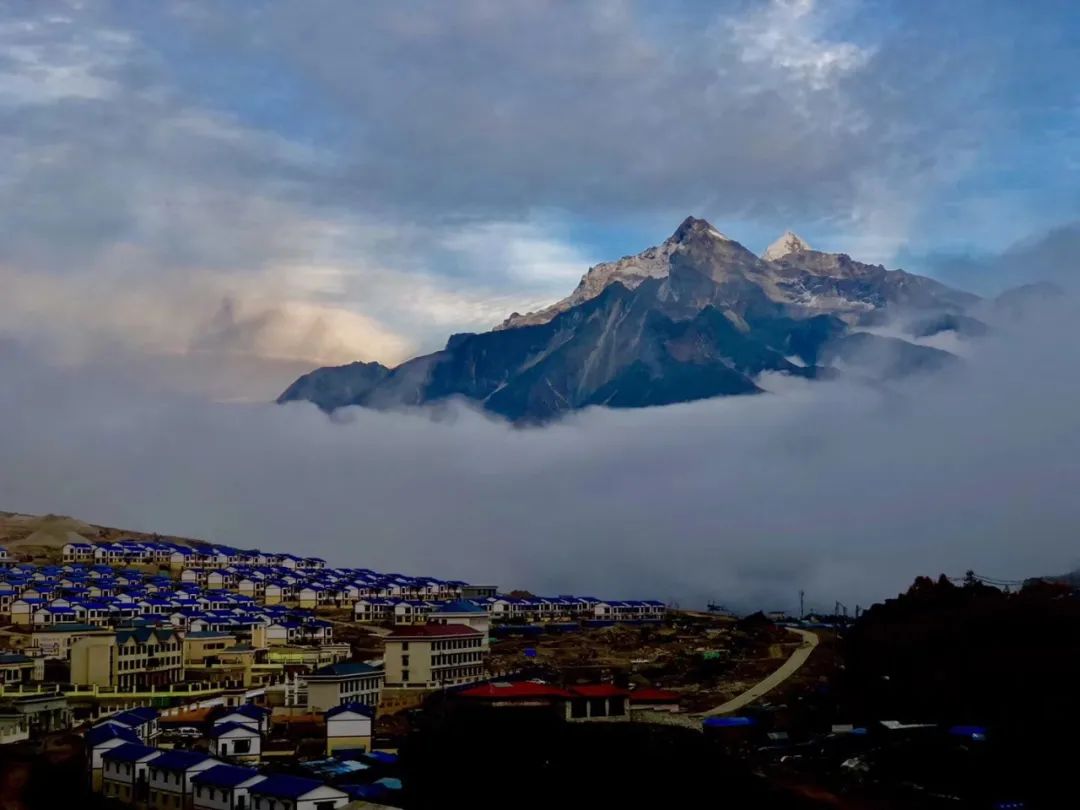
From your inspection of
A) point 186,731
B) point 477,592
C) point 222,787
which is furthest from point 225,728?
point 477,592

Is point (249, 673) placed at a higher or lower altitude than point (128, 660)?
lower

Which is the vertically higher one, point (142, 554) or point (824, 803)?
point (142, 554)

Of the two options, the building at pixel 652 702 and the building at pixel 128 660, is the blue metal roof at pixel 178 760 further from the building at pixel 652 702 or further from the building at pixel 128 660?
the building at pixel 128 660

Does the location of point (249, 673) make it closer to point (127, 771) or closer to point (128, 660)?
point (128, 660)

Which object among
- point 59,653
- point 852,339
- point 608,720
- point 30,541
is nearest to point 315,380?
point 852,339

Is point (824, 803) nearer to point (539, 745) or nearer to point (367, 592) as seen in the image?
point (539, 745)
